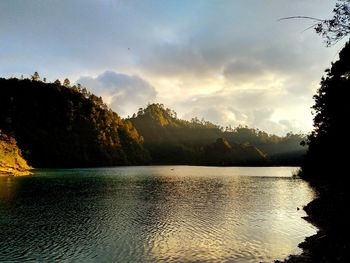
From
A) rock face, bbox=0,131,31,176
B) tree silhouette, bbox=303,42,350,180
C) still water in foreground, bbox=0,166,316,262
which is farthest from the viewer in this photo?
rock face, bbox=0,131,31,176

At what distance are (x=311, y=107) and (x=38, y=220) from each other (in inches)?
3128

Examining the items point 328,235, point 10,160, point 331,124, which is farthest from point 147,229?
point 10,160

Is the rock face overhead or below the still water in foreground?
overhead

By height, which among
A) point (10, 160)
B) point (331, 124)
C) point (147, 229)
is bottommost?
point (147, 229)

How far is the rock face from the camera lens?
150 meters

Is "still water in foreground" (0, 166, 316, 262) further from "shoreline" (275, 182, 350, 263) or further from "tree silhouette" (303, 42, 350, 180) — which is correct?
"tree silhouette" (303, 42, 350, 180)

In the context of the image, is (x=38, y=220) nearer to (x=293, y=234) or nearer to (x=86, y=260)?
(x=86, y=260)

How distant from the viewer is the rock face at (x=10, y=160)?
149625mm

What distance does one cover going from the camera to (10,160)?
166 m

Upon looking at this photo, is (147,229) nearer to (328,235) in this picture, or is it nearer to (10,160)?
(328,235)

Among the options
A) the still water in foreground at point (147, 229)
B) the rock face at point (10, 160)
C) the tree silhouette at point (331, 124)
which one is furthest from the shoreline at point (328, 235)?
the rock face at point (10, 160)

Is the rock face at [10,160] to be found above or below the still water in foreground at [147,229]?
above

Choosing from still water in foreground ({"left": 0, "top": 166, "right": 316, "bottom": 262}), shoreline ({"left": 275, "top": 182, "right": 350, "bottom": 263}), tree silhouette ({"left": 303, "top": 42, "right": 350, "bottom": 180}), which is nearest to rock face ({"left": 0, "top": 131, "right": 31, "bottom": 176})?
still water in foreground ({"left": 0, "top": 166, "right": 316, "bottom": 262})

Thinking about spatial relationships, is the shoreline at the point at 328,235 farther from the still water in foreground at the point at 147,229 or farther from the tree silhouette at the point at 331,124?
the tree silhouette at the point at 331,124
